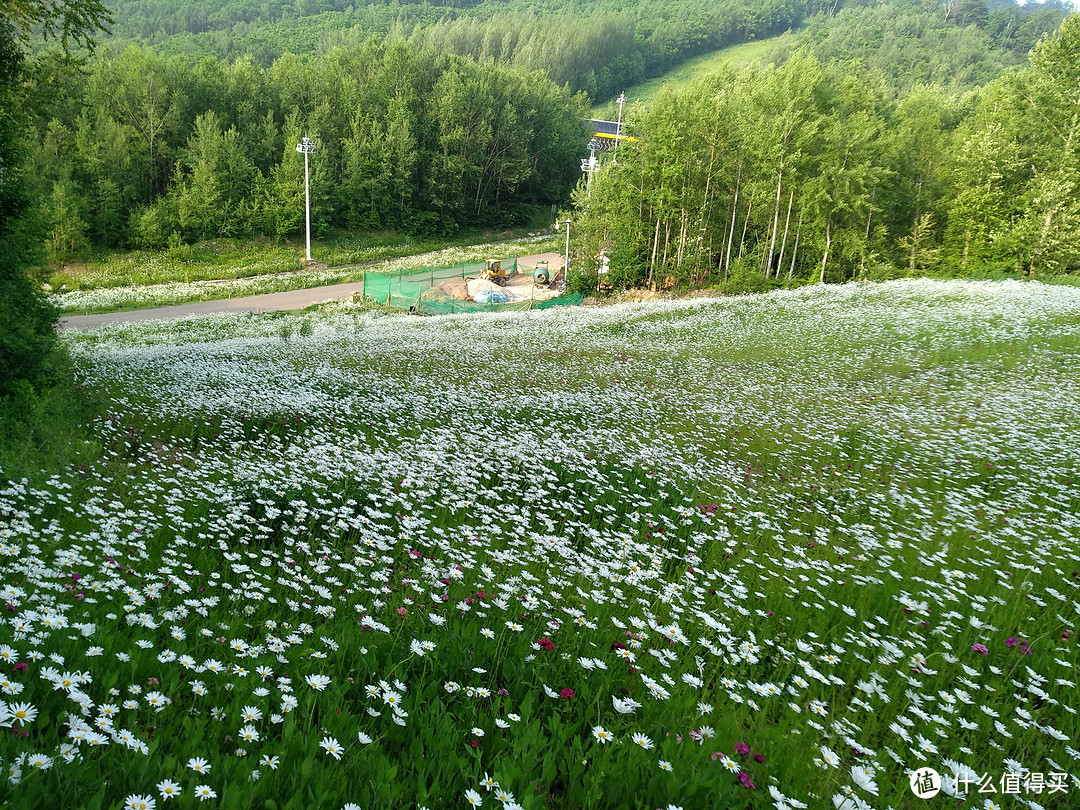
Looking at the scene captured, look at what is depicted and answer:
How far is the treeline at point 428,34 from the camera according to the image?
130 metres

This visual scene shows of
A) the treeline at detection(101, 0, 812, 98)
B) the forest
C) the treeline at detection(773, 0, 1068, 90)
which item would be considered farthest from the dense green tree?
the treeline at detection(773, 0, 1068, 90)

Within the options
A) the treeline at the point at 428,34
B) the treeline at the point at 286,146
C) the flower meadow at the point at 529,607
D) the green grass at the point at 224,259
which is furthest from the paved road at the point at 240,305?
the treeline at the point at 428,34

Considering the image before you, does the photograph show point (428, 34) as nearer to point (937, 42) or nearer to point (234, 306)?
point (937, 42)

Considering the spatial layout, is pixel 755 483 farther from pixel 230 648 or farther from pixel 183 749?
pixel 183 749

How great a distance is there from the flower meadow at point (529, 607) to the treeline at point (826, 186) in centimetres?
2843

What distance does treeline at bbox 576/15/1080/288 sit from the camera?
35000 millimetres

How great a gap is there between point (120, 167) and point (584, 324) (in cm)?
5321

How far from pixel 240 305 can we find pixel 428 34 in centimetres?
13322

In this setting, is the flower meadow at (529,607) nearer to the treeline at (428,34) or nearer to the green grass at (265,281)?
the green grass at (265,281)

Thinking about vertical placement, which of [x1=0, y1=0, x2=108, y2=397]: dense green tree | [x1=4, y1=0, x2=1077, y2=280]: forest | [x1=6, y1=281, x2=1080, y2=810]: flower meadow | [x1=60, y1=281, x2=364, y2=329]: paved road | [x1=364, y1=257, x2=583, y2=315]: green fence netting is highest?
→ [x1=4, y1=0, x2=1077, y2=280]: forest

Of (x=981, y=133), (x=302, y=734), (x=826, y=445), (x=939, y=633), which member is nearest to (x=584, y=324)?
(x=826, y=445)

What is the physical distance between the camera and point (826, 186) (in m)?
34.2

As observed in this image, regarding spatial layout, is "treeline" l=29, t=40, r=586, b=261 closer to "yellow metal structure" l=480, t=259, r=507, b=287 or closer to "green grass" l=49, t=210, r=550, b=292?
"green grass" l=49, t=210, r=550, b=292

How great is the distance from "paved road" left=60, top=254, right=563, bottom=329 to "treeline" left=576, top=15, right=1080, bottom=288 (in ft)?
52.6
